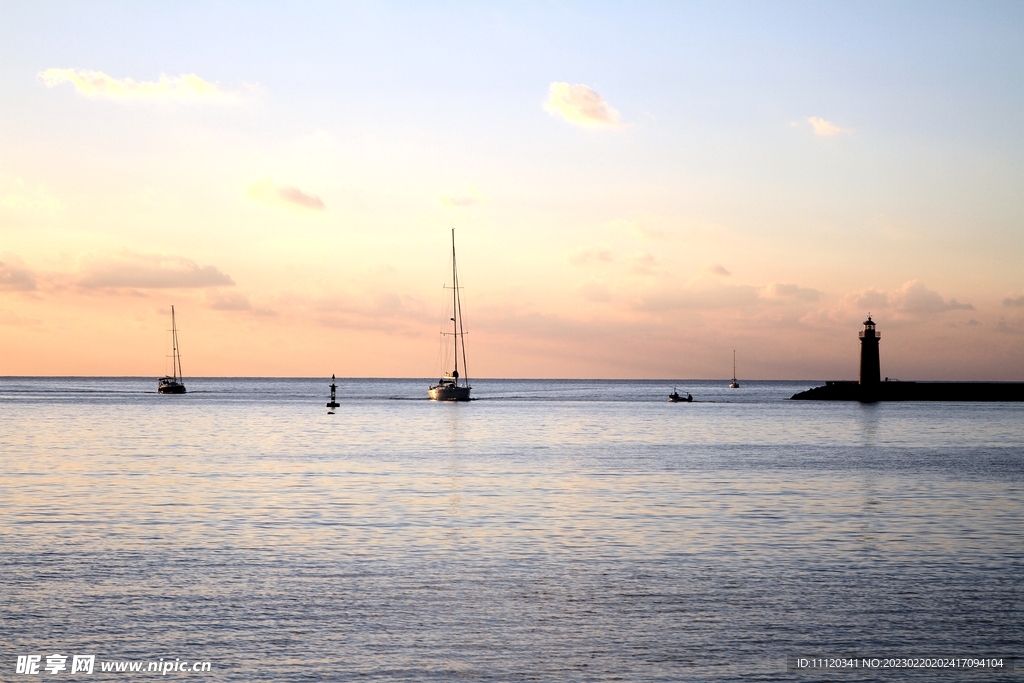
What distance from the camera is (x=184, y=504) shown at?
32.9m

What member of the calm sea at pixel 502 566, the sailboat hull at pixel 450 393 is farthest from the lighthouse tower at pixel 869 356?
the calm sea at pixel 502 566

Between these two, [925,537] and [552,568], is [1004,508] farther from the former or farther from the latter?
[552,568]

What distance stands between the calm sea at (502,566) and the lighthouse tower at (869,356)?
8520 cm

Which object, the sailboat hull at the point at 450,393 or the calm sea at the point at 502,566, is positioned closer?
the calm sea at the point at 502,566

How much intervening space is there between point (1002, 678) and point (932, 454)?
47.9 metres

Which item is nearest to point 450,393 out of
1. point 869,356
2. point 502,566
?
point 869,356

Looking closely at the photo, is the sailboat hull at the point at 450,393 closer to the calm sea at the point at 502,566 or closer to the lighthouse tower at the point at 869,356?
the lighthouse tower at the point at 869,356

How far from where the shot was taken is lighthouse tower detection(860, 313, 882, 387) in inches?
5251

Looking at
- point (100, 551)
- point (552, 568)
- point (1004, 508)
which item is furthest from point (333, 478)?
point (1004, 508)

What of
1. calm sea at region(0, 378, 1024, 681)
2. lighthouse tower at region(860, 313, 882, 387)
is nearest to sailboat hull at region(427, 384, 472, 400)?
lighthouse tower at region(860, 313, 882, 387)

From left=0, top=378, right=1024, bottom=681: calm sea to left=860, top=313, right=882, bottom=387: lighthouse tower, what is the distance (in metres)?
85.2

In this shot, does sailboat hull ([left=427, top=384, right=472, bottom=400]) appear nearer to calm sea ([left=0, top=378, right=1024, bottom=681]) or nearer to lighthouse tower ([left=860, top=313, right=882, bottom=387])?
lighthouse tower ([left=860, top=313, right=882, bottom=387])

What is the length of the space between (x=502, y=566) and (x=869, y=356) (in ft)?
411

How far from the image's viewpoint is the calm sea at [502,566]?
15.9m
